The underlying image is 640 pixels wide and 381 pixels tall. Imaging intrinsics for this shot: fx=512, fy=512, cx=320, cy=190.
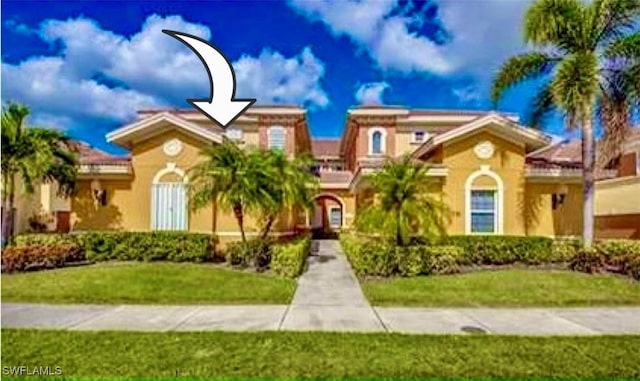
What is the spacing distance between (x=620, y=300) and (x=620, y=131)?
703 centimetres

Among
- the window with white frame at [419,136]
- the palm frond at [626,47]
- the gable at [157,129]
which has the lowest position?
the gable at [157,129]

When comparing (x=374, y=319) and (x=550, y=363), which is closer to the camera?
(x=550, y=363)

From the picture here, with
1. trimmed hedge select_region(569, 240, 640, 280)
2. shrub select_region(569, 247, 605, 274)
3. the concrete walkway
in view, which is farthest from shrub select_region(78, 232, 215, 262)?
trimmed hedge select_region(569, 240, 640, 280)

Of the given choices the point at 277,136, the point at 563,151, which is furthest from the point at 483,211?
the point at 563,151

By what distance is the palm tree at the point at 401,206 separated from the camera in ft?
50.4

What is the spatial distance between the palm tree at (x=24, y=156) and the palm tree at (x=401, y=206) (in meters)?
10.7

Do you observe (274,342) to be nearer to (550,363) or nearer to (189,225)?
(550,363)

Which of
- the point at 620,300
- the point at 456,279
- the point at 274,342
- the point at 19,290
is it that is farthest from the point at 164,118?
the point at 620,300

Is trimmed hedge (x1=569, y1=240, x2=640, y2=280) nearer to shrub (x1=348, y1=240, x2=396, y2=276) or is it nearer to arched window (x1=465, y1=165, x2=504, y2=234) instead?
arched window (x1=465, y1=165, x2=504, y2=234)

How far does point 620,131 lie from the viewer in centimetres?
1639

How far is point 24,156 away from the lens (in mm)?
16891

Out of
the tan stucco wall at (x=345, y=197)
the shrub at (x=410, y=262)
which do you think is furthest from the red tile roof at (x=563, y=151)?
the shrub at (x=410, y=262)

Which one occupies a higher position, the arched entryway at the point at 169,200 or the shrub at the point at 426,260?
the arched entryway at the point at 169,200

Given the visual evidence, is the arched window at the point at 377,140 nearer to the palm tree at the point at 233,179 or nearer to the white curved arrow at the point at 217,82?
the palm tree at the point at 233,179
